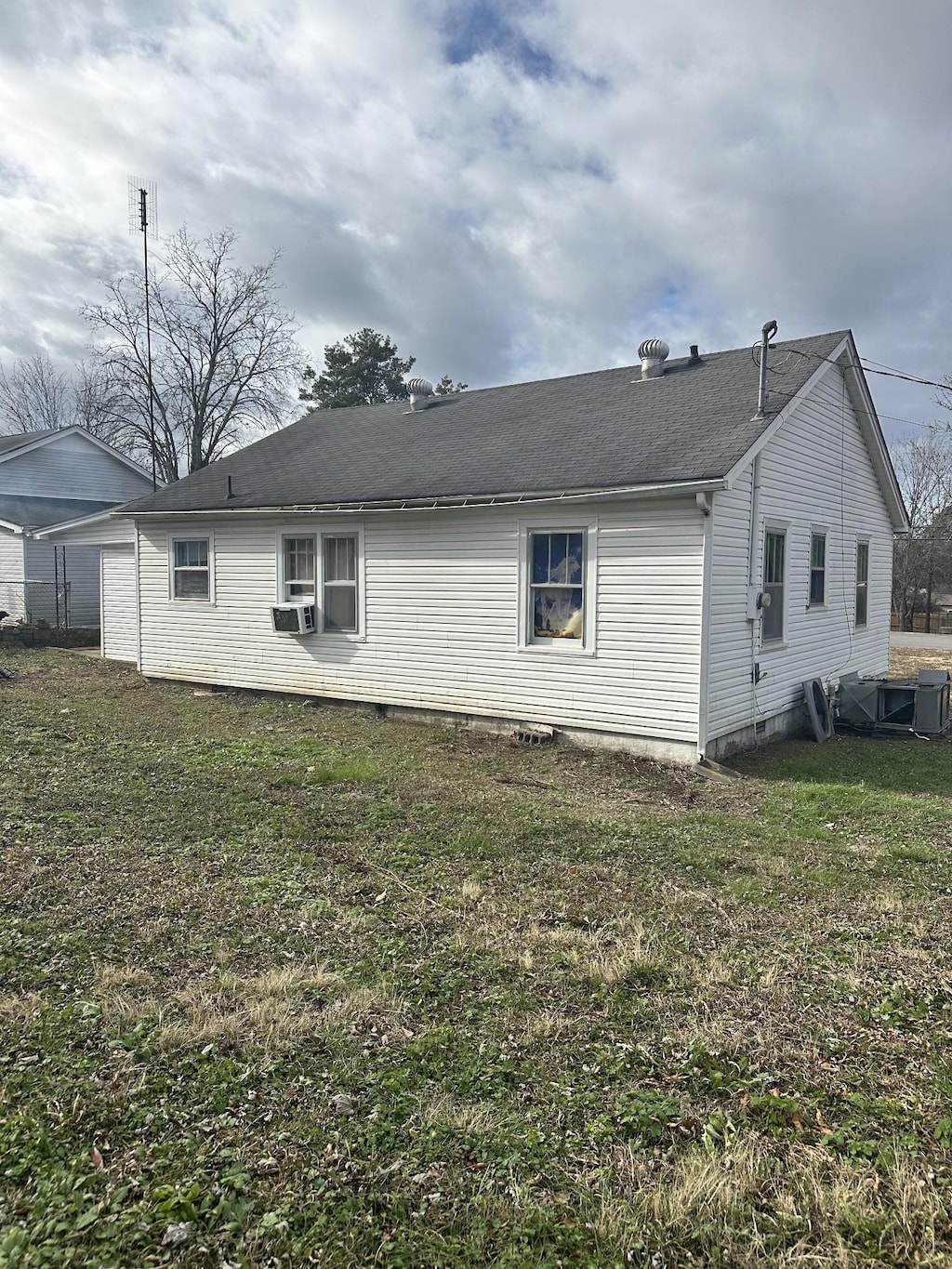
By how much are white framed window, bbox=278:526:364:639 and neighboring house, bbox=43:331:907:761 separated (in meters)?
0.04

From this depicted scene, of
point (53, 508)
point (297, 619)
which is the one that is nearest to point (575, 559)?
point (297, 619)

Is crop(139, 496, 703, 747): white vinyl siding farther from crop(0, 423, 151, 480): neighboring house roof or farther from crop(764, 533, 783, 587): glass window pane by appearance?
crop(0, 423, 151, 480): neighboring house roof

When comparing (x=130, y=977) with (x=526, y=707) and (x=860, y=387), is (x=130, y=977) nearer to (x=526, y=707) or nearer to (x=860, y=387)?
(x=526, y=707)

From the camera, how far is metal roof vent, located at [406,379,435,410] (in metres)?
15.0

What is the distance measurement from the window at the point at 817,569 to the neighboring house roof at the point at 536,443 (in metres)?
2.47

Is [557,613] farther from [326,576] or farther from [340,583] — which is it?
[326,576]

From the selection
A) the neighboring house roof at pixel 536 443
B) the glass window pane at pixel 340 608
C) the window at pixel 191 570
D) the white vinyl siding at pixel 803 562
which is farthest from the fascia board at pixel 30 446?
the white vinyl siding at pixel 803 562

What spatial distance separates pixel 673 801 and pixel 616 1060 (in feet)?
14.5

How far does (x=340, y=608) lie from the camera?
38.6 feet

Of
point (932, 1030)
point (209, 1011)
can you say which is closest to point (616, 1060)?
point (932, 1030)

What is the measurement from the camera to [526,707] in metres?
9.87

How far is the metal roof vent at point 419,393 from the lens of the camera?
49.2ft

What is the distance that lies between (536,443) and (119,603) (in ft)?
33.9

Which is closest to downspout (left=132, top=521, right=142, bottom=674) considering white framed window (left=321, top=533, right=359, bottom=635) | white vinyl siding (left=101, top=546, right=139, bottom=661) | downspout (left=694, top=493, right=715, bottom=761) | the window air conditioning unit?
white vinyl siding (left=101, top=546, right=139, bottom=661)
